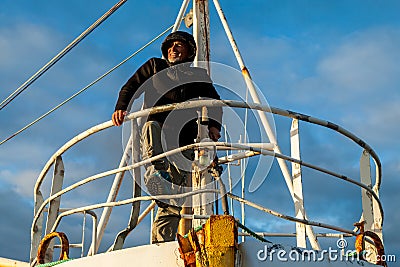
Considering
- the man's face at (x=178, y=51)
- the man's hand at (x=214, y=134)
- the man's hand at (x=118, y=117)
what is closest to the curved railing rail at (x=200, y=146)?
the man's hand at (x=118, y=117)

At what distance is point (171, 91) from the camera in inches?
223

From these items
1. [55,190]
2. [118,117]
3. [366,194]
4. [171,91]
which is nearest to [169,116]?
[171,91]

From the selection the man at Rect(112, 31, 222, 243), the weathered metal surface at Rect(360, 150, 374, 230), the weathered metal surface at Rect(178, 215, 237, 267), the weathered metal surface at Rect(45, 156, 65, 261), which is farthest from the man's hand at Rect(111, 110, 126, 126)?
the weathered metal surface at Rect(360, 150, 374, 230)

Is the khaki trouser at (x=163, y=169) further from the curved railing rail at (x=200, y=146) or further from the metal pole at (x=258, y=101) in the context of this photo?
the metal pole at (x=258, y=101)

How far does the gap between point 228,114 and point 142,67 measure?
937mm

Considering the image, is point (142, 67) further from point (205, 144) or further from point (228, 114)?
point (205, 144)

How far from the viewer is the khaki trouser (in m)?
5.26

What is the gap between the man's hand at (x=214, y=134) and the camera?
5.71 m

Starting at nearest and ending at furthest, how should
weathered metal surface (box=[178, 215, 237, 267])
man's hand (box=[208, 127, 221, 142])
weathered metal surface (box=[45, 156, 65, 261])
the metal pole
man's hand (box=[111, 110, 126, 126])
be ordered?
weathered metal surface (box=[178, 215, 237, 267]) < man's hand (box=[111, 110, 126, 126]) < man's hand (box=[208, 127, 221, 142]) < weathered metal surface (box=[45, 156, 65, 261]) < the metal pole

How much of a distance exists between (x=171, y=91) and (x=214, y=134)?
57 centimetres

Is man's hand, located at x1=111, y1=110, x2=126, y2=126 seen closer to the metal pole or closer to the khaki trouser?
the khaki trouser

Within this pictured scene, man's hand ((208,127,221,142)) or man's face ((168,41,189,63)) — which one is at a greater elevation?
man's face ((168,41,189,63))

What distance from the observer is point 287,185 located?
27.3ft

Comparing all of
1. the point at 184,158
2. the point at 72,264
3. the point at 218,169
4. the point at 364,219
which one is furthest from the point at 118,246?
the point at 364,219
